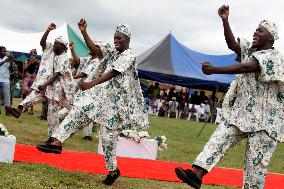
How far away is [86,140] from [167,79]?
14.5 m

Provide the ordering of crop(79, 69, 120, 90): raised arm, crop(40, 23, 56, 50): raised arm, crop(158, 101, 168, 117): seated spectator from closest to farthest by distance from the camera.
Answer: crop(79, 69, 120, 90): raised arm → crop(40, 23, 56, 50): raised arm → crop(158, 101, 168, 117): seated spectator

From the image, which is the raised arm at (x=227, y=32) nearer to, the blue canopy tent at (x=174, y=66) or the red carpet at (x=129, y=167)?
the red carpet at (x=129, y=167)

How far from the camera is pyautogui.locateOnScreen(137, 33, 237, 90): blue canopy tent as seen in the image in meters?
24.8

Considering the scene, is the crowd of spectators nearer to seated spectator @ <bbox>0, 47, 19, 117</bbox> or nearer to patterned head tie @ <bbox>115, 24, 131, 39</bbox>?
seated spectator @ <bbox>0, 47, 19, 117</bbox>

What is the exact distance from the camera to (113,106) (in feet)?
20.4

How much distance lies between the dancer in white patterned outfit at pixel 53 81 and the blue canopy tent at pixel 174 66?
1545cm

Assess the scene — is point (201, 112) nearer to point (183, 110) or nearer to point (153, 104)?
point (183, 110)

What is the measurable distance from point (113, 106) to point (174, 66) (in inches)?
739

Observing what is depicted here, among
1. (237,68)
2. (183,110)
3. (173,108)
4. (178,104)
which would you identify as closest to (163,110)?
(173,108)

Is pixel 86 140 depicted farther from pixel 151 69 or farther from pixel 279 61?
pixel 151 69

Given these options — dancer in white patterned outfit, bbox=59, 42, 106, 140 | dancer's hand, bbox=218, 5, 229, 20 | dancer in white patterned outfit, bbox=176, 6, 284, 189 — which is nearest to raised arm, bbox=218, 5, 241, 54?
dancer's hand, bbox=218, 5, 229, 20

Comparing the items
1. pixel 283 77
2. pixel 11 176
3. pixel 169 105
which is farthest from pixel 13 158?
pixel 169 105

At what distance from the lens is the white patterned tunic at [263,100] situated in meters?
4.89

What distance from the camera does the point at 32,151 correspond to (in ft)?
25.4
